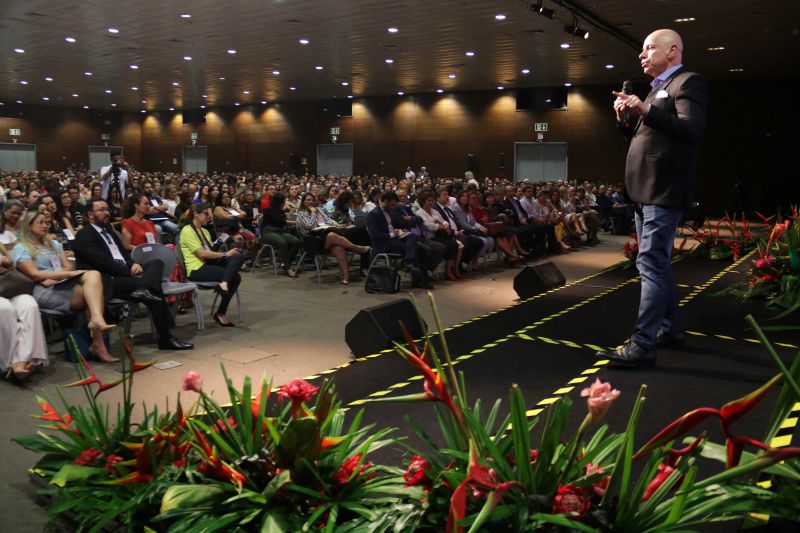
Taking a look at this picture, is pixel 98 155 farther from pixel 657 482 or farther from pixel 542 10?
pixel 657 482

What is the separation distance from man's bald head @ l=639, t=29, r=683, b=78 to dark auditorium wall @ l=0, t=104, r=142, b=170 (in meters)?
36.6

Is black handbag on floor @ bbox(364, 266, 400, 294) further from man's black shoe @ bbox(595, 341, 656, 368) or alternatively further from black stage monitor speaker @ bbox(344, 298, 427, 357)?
man's black shoe @ bbox(595, 341, 656, 368)

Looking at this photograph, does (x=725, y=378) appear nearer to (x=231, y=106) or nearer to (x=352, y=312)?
(x=352, y=312)

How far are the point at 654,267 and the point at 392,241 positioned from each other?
219 inches

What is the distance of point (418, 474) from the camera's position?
1.95 metres

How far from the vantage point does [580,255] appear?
40.8 feet

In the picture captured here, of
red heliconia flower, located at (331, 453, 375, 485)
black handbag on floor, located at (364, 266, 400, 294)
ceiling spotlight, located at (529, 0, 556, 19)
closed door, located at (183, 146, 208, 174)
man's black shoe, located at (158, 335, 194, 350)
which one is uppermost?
ceiling spotlight, located at (529, 0, 556, 19)

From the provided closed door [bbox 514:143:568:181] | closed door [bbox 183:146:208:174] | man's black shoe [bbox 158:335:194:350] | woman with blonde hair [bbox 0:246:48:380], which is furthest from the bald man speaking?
closed door [bbox 183:146:208:174]

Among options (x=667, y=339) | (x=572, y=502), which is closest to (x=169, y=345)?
(x=667, y=339)

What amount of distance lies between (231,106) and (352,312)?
27548 millimetres

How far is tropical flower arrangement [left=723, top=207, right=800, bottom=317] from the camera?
16.4 ft

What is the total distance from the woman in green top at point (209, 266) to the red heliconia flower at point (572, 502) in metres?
5.20

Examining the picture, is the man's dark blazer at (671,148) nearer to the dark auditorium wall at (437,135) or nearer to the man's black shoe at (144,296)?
the man's black shoe at (144,296)

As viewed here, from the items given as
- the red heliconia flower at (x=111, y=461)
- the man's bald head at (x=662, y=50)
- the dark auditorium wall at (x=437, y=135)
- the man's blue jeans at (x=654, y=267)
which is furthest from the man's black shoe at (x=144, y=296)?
the dark auditorium wall at (x=437, y=135)
